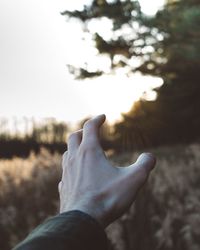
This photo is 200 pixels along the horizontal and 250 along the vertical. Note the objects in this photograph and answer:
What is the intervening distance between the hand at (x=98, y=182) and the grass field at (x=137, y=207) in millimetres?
4807

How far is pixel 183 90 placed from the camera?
62.5ft

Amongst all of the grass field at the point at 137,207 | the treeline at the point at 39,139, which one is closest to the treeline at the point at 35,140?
the treeline at the point at 39,139

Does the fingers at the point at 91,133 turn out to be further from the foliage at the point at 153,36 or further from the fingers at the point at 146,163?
the foliage at the point at 153,36

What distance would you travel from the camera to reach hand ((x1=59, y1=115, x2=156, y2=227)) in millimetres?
1217

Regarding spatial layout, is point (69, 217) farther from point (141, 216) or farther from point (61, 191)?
point (141, 216)

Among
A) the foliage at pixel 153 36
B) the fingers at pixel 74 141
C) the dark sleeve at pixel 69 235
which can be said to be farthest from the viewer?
the foliage at pixel 153 36

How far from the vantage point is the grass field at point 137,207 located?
616cm

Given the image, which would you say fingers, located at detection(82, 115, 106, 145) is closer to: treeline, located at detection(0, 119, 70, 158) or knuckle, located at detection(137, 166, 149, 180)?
knuckle, located at detection(137, 166, 149, 180)

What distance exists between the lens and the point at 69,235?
1.04m

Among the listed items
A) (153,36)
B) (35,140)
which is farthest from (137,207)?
(35,140)

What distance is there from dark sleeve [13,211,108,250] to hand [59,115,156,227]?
0.25ft

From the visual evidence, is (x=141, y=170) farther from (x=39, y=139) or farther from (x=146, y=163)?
(x=39, y=139)

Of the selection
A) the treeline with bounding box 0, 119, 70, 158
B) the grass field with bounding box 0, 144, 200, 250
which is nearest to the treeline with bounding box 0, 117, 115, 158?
the treeline with bounding box 0, 119, 70, 158

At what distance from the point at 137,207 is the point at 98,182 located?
17.8ft
